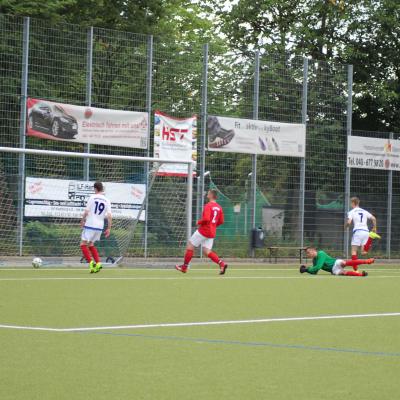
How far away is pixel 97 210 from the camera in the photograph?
22641mm

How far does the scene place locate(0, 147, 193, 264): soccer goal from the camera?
25.1 meters

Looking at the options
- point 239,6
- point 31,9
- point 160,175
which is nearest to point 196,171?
point 160,175

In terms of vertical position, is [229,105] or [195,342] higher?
[229,105]

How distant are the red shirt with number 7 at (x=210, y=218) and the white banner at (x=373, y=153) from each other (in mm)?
10263

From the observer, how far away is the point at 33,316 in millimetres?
11609

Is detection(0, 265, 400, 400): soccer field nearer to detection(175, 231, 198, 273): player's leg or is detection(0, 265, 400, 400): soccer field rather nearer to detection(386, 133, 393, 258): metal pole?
detection(175, 231, 198, 273): player's leg

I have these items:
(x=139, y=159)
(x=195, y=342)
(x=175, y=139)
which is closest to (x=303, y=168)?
(x=175, y=139)

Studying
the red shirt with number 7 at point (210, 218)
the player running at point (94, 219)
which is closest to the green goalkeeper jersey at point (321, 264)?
the red shirt with number 7 at point (210, 218)

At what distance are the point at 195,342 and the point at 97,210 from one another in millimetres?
13422

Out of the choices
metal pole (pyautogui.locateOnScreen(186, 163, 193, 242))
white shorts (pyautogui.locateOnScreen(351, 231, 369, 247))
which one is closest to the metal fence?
metal pole (pyautogui.locateOnScreen(186, 163, 193, 242))

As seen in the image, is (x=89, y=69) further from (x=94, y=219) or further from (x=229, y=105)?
(x=94, y=219)

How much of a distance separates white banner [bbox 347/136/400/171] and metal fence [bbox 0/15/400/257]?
0.93 ft

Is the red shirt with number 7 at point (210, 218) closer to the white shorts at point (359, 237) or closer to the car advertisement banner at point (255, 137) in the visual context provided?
the white shorts at point (359, 237)

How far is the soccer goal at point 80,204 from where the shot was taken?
25062mm
